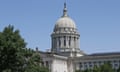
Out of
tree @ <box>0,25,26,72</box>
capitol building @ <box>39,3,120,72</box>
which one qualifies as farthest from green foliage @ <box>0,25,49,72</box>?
capitol building @ <box>39,3,120,72</box>

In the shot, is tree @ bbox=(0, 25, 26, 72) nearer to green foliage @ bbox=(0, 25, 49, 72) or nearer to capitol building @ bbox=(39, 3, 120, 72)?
green foliage @ bbox=(0, 25, 49, 72)

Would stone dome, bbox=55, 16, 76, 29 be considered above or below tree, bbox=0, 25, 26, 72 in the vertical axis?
above

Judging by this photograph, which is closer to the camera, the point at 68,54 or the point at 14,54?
the point at 14,54

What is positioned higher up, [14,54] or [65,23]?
[65,23]

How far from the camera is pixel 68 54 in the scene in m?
157

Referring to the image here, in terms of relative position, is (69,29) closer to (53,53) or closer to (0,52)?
(53,53)

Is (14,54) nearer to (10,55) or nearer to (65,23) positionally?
(10,55)

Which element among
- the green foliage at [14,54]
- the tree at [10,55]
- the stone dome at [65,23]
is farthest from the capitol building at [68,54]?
the tree at [10,55]

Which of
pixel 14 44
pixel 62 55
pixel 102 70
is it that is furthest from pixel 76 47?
pixel 14 44

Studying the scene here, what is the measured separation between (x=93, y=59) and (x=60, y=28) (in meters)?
17.8

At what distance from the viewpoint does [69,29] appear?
161 metres

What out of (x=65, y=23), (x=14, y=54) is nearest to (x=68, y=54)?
(x=65, y=23)

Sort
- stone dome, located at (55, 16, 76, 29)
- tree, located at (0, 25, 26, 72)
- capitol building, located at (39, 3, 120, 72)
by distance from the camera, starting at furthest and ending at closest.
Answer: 1. stone dome, located at (55, 16, 76, 29)
2. capitol building, located at (39, 3, 120, 72)
3. tree, located at (0, 25, 26, 72)

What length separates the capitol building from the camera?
147750 mm
